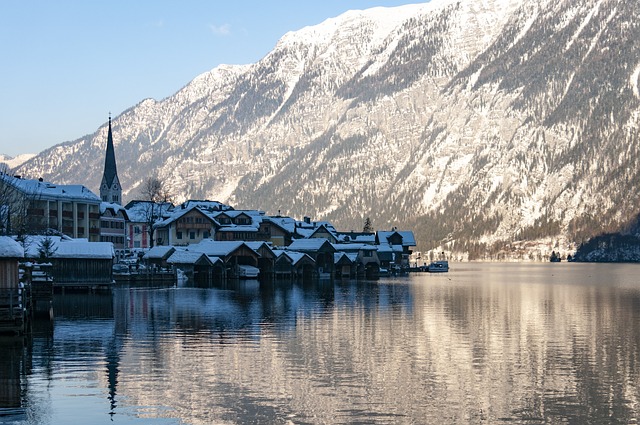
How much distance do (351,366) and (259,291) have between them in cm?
7003

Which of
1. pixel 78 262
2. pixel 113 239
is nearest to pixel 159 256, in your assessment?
pixel 113 239

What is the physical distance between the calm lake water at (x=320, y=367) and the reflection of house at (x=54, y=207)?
2254 inches

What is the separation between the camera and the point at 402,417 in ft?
124

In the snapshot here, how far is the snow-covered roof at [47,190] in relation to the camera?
146 meters

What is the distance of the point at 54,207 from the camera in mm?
158000

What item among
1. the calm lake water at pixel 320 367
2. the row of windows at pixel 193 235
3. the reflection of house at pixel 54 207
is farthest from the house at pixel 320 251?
the calm lake water at pixel 320 367

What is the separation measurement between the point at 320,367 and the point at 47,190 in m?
113

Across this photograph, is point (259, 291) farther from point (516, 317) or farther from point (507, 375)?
point (507, 375)

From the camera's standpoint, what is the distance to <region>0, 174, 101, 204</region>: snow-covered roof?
477 feet

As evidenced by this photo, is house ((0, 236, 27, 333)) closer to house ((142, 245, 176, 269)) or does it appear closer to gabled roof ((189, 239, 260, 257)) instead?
gabled roof ((189, 239, 260, 257))

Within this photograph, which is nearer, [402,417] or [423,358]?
[402,417]

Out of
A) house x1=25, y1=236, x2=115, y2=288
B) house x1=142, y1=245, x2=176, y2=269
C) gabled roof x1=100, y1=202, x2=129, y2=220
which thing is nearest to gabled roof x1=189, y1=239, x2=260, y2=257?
house x1=142, y1=245, x2=176, y2=269

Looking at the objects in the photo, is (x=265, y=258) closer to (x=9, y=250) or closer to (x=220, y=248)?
(x=220, y=248)

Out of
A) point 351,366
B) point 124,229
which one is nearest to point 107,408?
point 351,366
